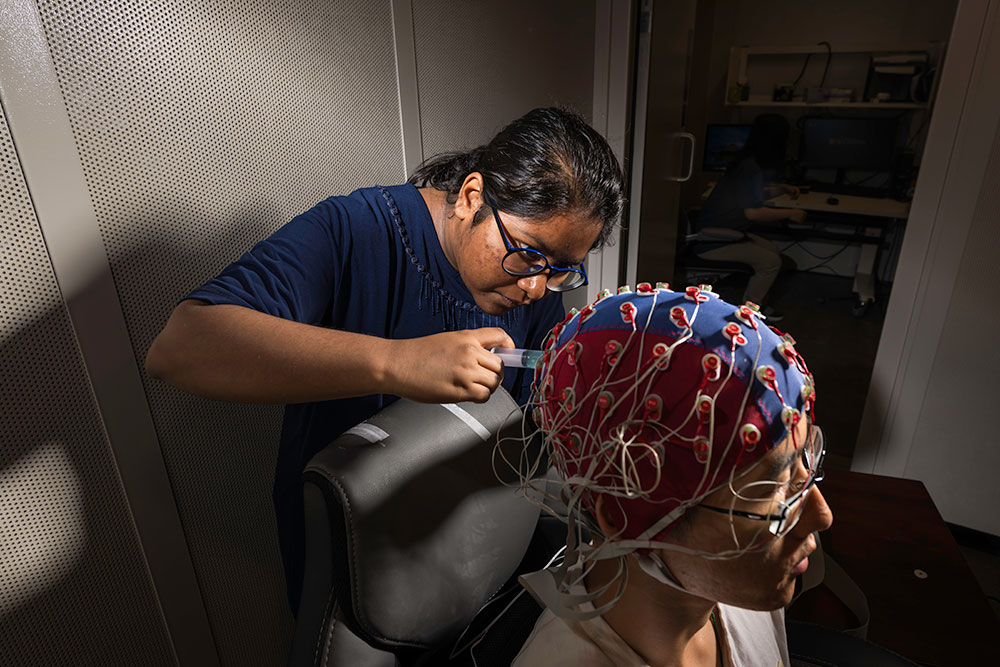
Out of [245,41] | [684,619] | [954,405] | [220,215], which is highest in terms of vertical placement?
[245,41]

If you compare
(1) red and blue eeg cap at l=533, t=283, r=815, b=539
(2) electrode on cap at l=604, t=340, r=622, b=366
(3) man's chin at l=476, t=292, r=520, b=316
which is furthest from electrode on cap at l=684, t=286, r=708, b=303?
(3) man's chin at l=476, t=292, r=520, b=316

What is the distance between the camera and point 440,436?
82 centimetres

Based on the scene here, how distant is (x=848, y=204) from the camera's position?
9.41 feet

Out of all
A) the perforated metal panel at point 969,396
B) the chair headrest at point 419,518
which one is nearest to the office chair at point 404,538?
the chair headrest at point 419,518

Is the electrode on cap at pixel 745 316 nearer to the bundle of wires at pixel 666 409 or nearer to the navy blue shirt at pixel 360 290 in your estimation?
the bundle of wires at pixel 666 409

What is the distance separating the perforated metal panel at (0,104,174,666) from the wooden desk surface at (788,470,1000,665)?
1.30m

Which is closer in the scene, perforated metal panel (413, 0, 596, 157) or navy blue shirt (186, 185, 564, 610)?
navy blue shirt (186, 185, 564, 610)

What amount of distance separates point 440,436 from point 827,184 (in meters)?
2.92

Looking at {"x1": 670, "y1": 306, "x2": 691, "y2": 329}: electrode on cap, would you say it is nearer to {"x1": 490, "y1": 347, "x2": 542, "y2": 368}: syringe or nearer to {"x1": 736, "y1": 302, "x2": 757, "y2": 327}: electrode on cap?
{"x1": 736, "y1": 302, "x2": 757, "y2": 327}: electrode on cap

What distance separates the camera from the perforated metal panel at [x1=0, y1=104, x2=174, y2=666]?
0.84 meters

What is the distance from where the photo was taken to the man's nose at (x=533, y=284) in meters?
1.05

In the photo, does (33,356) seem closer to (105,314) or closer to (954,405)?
(105,314)

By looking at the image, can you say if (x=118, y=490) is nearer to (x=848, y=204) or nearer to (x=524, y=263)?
(x=524, y=263)

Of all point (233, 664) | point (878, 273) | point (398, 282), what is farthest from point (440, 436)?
point (878, 273)
